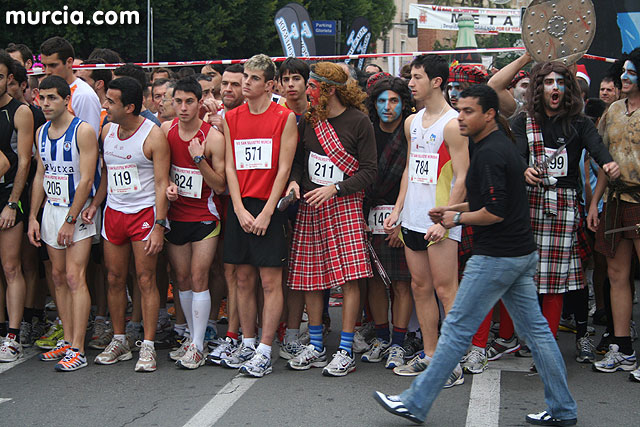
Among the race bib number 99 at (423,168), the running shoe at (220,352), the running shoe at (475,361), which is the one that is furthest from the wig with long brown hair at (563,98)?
the running shoe at (220,352)

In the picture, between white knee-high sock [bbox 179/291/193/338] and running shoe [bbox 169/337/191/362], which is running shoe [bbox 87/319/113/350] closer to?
running shoe [bbox 169/337/191/362]

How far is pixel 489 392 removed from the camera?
18.7ft

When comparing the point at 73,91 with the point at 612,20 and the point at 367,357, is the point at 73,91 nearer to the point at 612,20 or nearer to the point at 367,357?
the point at 367,357

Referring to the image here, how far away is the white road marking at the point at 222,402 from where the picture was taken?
513 centimetres

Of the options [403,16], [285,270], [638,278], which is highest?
[403,16]

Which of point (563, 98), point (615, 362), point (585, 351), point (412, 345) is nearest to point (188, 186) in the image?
point (412, 345)

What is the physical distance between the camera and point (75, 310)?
652cm

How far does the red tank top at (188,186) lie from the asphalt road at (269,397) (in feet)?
3.69

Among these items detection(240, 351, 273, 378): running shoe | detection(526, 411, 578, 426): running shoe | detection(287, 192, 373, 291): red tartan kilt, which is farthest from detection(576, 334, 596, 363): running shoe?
detection(240, 351, 273, 378): running shoe

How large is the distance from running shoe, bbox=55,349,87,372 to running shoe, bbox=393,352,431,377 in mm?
2279

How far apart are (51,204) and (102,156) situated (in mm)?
523

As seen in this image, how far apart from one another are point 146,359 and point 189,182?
1327 mm

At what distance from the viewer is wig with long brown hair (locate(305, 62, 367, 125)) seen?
6.21 meters

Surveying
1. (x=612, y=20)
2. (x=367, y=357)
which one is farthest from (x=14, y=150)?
(x=612, y=20)
